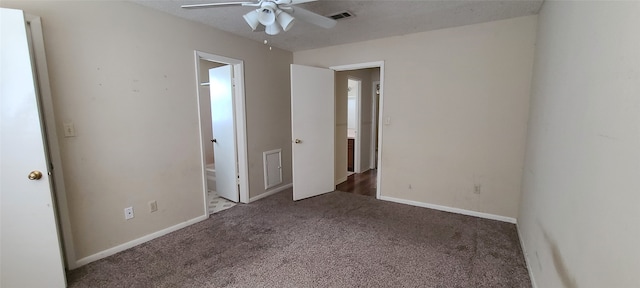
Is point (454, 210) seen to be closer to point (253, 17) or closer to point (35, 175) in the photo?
point (253, 17)

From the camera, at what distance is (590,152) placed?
110cm

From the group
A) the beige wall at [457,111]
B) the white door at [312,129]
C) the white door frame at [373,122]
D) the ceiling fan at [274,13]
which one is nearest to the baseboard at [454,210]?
the beige wall at [457,111]

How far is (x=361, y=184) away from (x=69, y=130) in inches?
145

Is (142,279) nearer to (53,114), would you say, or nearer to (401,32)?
(53,114)

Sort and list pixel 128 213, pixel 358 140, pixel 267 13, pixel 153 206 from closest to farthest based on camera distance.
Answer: pixel 267 13, pixel 128 213, pixel 153 206, pixel 358 140

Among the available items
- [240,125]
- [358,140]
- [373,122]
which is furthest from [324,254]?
[373,122]

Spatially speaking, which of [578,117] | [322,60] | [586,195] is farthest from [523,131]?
[322,60]

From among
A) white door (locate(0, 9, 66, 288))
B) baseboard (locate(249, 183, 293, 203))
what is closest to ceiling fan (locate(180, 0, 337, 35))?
white door (locate(0, 9, 66, 288))

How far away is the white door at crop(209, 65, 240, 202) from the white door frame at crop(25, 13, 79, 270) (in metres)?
1.66

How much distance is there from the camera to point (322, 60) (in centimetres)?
382

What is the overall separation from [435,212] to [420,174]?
1.62ft

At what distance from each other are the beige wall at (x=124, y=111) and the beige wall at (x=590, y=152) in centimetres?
306

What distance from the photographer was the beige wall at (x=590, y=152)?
0.84 meters

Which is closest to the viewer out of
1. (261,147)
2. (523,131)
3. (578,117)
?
(578,117)
